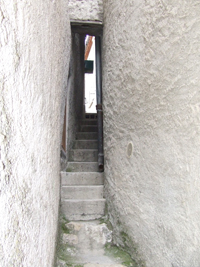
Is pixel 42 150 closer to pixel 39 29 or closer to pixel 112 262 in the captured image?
pixel 39 29

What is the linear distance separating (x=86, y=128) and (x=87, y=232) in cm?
269

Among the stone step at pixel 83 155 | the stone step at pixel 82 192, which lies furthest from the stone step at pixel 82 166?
the stone step at pixel 82 192

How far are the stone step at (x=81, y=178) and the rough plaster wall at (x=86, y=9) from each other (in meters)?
1.74

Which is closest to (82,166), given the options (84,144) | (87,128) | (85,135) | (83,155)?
(83,155)

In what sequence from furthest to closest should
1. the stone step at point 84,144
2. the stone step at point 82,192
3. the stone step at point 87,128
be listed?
the stone step at point 87,128, the stone step at point 84,144, the stone step at point 82,192

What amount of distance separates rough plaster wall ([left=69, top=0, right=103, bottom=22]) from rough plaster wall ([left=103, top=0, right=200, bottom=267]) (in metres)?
0.44

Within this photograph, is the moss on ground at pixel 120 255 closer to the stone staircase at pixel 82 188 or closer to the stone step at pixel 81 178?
the stone staircase at pixel 82 188

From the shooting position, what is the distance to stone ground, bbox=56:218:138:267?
1.93m

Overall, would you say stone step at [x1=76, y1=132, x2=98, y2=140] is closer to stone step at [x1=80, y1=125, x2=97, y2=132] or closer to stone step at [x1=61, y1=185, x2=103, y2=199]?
stone step at [x1=80, y1=125, x2=97, y2=132]

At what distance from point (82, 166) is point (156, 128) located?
166cm

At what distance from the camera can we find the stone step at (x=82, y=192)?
2551mm

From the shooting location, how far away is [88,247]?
2166 millimetres

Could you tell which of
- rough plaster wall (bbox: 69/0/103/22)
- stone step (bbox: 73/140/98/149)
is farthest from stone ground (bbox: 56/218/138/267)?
rough plaster wall (bbox: 69/0/103/22)

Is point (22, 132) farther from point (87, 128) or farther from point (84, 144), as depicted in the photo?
point (87, 128)
